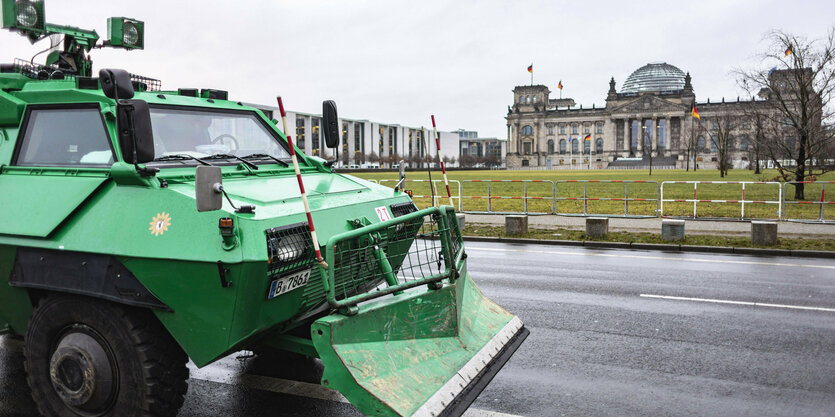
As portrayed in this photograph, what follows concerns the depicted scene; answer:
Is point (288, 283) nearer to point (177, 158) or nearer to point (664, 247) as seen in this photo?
point (177, 158)

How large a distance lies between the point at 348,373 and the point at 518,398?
6.41ft

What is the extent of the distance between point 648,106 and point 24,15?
15106 cm

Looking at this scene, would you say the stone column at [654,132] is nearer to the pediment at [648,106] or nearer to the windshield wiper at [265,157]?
the pediment at [648,106]

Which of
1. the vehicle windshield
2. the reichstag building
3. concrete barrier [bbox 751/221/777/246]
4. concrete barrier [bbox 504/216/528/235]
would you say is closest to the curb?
concrete barrier [bbox 751/221/777/246]

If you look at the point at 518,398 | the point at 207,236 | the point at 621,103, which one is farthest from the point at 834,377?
the point at 621,103

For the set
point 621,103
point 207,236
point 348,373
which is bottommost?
point 348,373

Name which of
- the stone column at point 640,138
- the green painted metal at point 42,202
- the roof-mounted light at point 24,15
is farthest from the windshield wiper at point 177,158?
the stone column at point 640,138

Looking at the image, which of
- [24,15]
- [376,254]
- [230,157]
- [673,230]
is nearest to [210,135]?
[230,157]

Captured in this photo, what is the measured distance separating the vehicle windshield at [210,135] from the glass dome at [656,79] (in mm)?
166142

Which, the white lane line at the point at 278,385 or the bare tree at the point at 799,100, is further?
the bare tree at the point at 799,100

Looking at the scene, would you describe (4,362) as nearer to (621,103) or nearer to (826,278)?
(826,278)

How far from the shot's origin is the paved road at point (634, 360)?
4.94 metres

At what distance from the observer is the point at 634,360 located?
6082 millimetres

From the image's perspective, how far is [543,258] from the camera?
12992 mm
